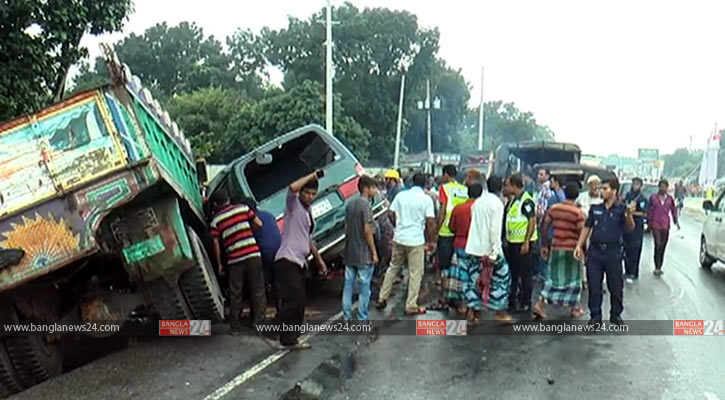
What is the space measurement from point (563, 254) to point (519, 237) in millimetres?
550

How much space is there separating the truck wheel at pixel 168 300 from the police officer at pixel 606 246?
420cm

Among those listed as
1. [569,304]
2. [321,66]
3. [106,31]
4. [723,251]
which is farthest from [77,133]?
[321,66]

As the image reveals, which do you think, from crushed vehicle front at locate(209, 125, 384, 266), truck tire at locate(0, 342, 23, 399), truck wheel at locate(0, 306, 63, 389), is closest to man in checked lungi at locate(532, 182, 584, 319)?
crushed vehicle front at locate(209, 125, 384, 266)

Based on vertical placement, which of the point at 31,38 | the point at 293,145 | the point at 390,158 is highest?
the point at 31,38

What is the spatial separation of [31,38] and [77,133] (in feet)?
12.8

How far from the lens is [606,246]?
7469mm

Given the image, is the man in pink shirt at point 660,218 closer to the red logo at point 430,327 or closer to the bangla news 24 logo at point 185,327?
the red logo at point 430,327

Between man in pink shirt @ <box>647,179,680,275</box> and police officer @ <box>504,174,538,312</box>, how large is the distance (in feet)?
14.6

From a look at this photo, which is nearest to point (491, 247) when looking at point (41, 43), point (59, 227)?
point (59, 227)

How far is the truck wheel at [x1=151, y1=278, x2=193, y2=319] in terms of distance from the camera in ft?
20.1

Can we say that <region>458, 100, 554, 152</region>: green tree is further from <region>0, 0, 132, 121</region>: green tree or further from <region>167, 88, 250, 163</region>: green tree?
<region>0, 0, 132, 121</region>: green tree

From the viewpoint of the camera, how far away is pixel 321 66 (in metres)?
42.7

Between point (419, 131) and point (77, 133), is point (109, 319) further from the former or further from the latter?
point (419, 131)

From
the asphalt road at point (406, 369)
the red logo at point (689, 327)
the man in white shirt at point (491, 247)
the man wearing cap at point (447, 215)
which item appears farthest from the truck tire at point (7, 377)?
the red logo at point (689, 327)
